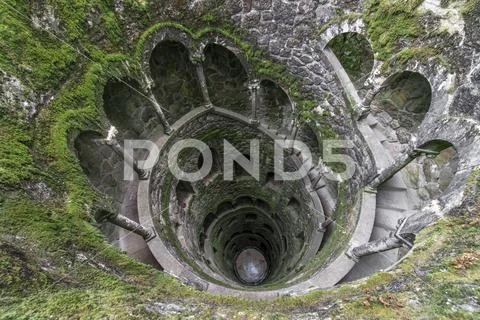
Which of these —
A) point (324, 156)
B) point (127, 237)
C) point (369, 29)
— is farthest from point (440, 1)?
point (127, 237)

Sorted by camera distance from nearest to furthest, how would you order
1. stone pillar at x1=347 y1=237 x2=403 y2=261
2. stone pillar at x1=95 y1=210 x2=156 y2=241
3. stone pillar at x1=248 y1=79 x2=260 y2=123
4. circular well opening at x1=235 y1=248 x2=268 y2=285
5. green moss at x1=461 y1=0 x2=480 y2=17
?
1. green moss at x1=461 y1=0 x2=480 y2=17
2. stone pillar at x1=95 y1=210 x2=156 y2=241
3. stone pillar at x1=347 y1=237 x2=403 y2=261
4. stone pillar at x1=248 y1=79 x2=260 y2=123
5. circular well opening at x1=235 y1=248 x2=268 y2=285

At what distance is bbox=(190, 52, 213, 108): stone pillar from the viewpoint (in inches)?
333

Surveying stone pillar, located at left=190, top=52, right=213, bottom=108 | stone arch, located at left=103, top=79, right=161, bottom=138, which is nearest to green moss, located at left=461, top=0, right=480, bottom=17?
stone pillar, located at left=190, top=52, right=213, bottom=108

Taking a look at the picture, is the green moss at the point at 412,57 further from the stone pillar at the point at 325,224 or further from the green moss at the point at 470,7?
the stone pillar at the point at 325,224

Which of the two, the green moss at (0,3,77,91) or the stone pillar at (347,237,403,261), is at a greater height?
the green moss at (0,3,77,91)

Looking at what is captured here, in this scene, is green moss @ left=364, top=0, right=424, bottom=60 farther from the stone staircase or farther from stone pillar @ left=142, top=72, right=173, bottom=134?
stone pillar @ left=142, top=72, right=173, bottom=134

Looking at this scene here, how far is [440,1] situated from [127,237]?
1001cm

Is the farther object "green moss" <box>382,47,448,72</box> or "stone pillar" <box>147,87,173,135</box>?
"stone pillar" <box>147,87,173,135</box>

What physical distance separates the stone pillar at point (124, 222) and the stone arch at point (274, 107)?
630cm

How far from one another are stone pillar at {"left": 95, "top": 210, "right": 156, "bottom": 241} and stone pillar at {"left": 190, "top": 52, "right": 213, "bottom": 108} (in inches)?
192

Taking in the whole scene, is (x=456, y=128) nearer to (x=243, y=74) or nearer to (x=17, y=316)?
(x=243, y=74)

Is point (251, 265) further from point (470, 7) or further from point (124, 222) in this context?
point (470, 7)

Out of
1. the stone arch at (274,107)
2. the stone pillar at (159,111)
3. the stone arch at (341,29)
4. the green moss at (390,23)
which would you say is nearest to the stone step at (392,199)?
the green moss at (390,23)

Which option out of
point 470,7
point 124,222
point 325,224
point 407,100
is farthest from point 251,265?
point 470,7
